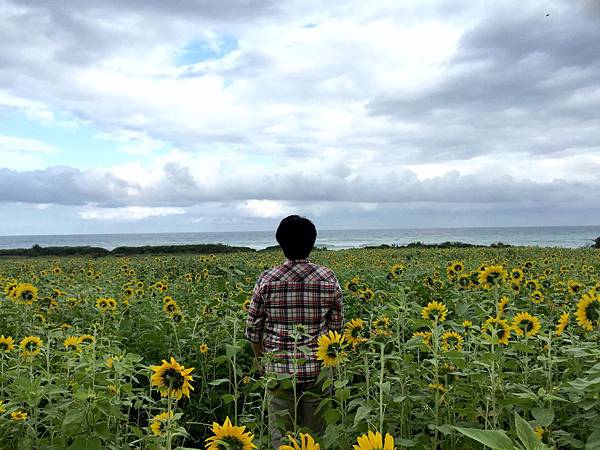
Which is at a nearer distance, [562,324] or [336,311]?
[562,324]

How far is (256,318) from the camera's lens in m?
3.84

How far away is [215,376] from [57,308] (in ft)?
8.23

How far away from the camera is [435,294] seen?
20.9ft

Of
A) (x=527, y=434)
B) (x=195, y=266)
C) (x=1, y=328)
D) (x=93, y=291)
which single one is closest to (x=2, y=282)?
(x=93, y=291)

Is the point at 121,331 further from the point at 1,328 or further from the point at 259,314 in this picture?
the point at 259,314

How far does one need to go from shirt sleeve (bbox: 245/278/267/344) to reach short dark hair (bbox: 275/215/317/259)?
0.36m

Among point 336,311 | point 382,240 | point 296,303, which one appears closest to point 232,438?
point 296,303

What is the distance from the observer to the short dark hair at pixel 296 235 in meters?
3.70

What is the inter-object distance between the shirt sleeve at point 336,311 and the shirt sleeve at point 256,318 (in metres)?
0.48

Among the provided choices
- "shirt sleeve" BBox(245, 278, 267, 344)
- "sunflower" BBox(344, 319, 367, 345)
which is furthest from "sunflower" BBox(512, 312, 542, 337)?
"shirt sleeve" BBox(245, 278, 267, 344)

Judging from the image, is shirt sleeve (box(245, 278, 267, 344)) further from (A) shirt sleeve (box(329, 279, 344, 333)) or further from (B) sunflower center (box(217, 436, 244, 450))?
(B) sunflower center (box(217, 436, 244, 450))

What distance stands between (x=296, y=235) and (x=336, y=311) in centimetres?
63

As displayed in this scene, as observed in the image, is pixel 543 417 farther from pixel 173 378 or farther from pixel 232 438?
pixel 173 378

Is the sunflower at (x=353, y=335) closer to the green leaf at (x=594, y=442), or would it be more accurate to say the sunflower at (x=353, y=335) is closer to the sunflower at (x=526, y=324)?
the sunflower at (x=526, y=324)
